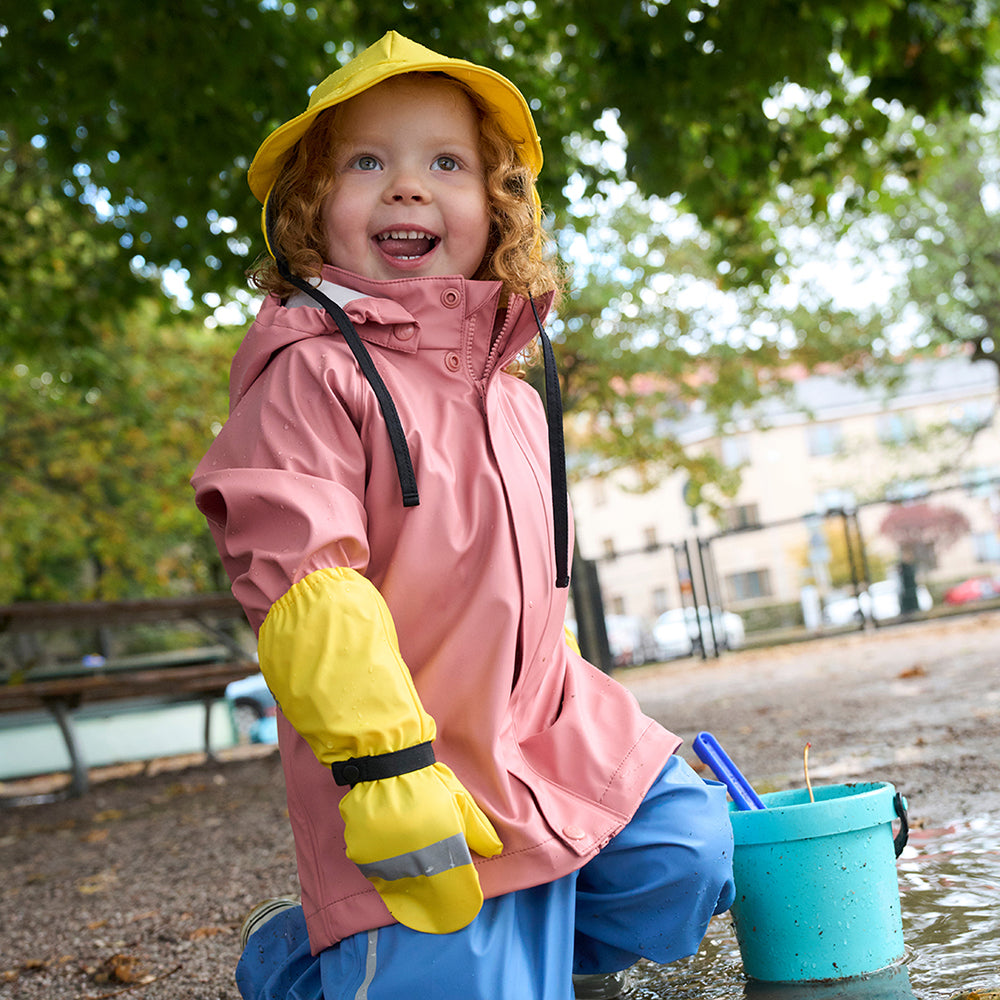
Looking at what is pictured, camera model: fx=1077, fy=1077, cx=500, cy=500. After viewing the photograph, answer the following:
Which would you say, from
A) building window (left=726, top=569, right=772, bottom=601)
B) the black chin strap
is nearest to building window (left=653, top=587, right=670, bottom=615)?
building window (left=726, top=569, right=772, bottom=601)

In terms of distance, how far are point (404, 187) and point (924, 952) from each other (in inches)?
69.6

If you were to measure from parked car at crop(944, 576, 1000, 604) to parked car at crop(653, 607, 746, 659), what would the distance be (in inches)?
249

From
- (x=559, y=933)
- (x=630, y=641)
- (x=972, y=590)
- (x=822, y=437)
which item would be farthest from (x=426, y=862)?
(x=822, y=437)

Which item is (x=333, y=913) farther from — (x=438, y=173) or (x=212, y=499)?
(x=438, y=173)

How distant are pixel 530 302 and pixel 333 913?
43.6 inches

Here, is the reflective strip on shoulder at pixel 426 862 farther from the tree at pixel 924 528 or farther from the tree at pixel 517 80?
the tree at pixel 924 528

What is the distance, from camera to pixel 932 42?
5742 millimetres

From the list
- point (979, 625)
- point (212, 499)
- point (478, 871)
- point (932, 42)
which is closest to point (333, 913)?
point (478, 871)

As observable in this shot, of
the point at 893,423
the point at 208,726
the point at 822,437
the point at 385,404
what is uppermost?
the point at 893,423

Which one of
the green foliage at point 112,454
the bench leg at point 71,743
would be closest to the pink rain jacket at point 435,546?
the bench leg at point 71,743

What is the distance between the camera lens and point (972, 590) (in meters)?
24.8

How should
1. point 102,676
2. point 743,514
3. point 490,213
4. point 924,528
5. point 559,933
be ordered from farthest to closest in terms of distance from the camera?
1. point 743,514
2. point 924,528
3. point 102,676
4. point 490,213
5. point 559,933

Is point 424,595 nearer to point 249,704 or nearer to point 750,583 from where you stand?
point 249,704

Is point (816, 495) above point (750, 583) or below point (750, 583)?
above
